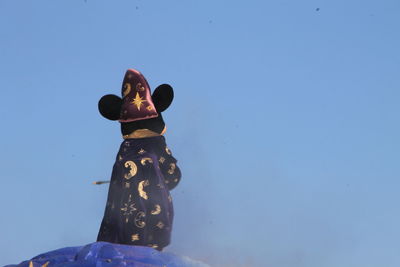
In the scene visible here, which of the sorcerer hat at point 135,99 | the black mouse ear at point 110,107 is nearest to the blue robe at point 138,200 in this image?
the sorcerer hat at point 135,99

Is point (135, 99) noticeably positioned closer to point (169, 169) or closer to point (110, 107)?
point (110, 107)

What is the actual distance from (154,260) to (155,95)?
322 cm

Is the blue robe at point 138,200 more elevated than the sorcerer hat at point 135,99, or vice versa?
the sorcerer hat at point 135,99

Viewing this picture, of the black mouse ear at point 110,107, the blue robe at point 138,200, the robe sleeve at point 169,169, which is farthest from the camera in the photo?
the black mouse ear at point 110,107

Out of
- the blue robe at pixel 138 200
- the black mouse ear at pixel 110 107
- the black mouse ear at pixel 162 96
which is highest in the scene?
the black mouse ear at pixel 162 96

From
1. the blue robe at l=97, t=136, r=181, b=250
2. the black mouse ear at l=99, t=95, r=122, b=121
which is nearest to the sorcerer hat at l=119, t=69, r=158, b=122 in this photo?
the black mouse ear at l=99, t=95, r=122, b=121

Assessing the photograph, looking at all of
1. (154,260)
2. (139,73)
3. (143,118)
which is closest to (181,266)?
(154,260)

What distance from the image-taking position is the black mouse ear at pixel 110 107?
10367mm

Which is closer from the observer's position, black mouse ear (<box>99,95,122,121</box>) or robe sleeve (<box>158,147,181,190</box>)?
robe sleeve (<box>158,147,181,190</box>)

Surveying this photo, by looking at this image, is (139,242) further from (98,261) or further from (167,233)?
(98,261)

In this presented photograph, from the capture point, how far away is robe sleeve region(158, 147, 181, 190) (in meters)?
10.1

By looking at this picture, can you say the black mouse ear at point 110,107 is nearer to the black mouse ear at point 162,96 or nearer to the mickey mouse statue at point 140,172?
the mickey mouse statue at point 140,172

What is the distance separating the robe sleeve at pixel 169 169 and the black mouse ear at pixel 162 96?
0.64 m

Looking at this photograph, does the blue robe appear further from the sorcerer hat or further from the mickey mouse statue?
the sorcerer hat
